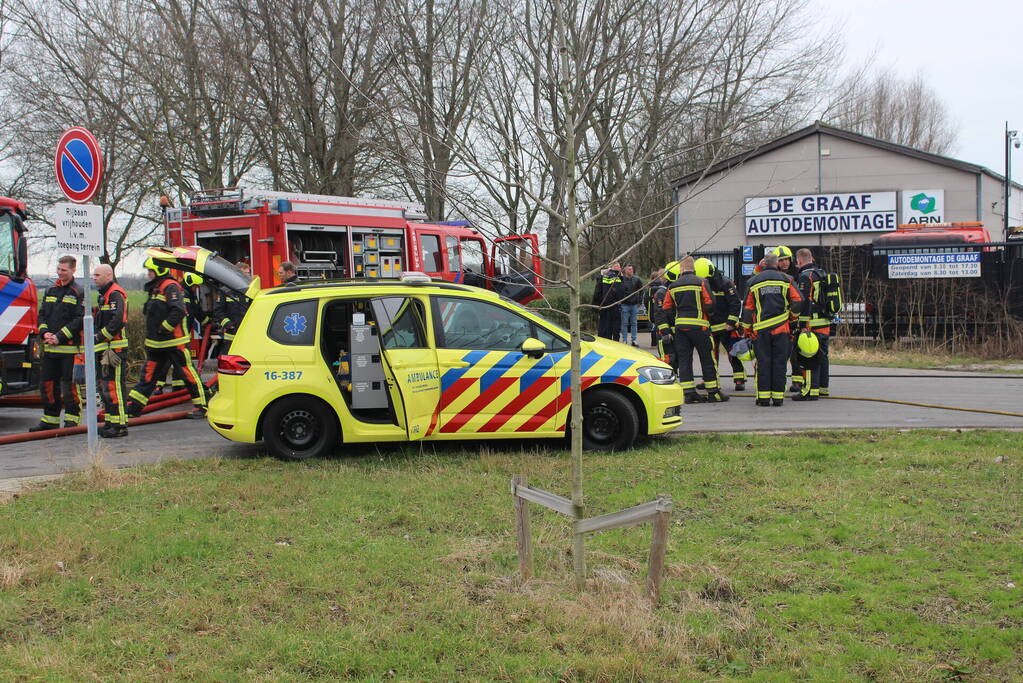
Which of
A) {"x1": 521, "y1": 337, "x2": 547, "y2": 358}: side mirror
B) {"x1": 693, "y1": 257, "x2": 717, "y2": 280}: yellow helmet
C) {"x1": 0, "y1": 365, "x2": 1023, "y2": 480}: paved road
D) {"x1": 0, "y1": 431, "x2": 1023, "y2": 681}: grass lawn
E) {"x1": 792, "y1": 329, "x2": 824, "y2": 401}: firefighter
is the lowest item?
{"x1": 0, "y1": 431, "x2": 1023, "y2": 681}: grass lawn

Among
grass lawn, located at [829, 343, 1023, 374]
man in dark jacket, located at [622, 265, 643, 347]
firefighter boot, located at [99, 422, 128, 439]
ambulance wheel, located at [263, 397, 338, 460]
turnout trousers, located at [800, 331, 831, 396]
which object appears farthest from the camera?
man in dark jacket, located at [622, 265, 643, 347]

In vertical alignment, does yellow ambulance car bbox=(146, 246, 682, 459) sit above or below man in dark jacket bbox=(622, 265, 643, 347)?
below

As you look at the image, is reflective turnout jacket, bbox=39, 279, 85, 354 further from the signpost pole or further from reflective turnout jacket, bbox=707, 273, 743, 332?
reflective turnout jacket, bbox=707, 273, 743, 332

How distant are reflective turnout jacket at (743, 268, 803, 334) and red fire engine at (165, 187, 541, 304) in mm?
4108

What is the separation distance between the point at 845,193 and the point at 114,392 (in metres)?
23.7

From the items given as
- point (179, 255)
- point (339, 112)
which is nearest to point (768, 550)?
point (179, 255)

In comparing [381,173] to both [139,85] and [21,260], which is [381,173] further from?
[21,260]

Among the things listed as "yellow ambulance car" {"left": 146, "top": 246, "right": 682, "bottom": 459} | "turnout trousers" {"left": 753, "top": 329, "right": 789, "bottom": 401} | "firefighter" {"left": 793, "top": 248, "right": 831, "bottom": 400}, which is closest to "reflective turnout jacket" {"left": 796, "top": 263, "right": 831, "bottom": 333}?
"firefighter" {"left": 793, "top": 248, "right": 831, "bottom": 400}

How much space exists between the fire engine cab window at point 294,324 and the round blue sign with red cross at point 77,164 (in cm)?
194

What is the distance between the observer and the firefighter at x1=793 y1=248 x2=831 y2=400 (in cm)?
1161

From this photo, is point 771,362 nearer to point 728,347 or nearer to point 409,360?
point 728,347

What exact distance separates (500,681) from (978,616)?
2396 millimetres

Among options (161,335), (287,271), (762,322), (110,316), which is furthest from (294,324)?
(762,322)

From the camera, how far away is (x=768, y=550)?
557cm
